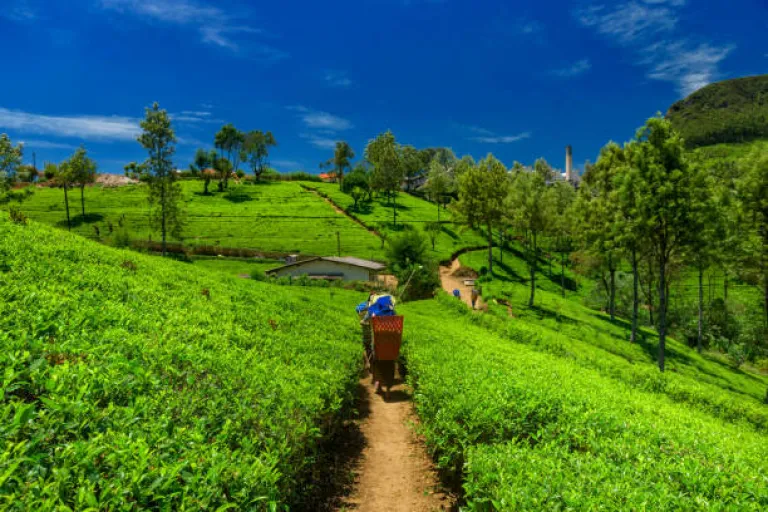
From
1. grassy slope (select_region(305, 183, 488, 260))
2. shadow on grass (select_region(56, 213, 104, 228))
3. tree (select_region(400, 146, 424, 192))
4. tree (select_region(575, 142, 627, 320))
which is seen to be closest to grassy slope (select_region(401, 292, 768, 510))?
tree (select_region(575, 142, 627, 320))

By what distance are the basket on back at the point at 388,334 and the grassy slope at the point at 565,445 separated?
197 centimetres

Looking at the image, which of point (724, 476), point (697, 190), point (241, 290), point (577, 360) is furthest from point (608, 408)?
point (697, 190)

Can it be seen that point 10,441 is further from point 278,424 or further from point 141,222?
point 141,222

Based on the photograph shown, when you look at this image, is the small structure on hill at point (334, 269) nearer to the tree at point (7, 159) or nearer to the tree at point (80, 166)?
the tree at point (7, 159)

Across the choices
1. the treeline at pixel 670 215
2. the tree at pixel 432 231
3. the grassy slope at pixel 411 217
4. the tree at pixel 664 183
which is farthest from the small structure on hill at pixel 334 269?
the tree at pixel 664 183

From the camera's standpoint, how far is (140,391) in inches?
205

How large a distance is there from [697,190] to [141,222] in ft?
285

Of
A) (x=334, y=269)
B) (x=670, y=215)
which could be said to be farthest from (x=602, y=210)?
(x=334, y=269)

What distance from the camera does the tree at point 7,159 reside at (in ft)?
144

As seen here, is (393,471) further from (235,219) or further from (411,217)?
(411,217)

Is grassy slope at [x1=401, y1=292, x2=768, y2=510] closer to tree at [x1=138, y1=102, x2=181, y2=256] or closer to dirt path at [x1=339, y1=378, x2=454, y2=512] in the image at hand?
dirt path at [x1=339, y1=378, x2=454, y2=512]

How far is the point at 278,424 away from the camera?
5.75 m

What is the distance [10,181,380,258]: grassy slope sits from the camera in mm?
73188

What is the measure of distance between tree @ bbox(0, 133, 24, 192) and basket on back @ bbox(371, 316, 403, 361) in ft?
161
